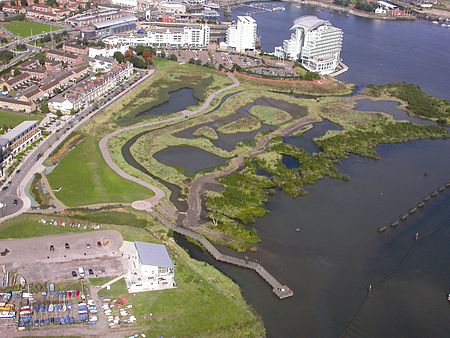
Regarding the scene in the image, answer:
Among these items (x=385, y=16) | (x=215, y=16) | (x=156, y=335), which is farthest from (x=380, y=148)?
(x=385, y=16)

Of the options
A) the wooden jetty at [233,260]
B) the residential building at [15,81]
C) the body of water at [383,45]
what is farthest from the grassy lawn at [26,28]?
the wooden jetty at [233,260]

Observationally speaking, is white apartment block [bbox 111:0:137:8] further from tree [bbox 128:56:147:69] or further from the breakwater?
the breakwater

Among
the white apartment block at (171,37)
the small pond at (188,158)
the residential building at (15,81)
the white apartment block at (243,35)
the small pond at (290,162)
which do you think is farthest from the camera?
the white apartment block at (243,35)

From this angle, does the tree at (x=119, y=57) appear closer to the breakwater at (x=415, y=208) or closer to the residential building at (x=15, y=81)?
the residential building at (x=15, y=81)

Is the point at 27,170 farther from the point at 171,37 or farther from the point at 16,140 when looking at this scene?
the point at 171,37

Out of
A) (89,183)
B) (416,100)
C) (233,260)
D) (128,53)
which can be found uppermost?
(128,53)

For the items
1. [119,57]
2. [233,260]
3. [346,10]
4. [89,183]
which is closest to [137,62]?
[119,57]

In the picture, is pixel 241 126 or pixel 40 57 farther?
pixel 40 57
